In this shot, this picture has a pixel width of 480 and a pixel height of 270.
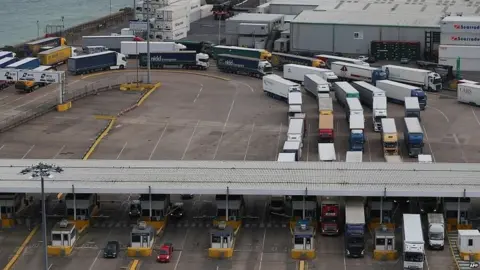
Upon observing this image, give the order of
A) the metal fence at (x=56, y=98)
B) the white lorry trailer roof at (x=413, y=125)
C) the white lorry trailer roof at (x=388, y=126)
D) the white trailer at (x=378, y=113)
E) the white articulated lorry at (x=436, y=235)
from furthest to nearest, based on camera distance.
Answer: the metal fence at (x=56, y=98)
the white trailer at (x=378, y=113)
the white lorry trailer roof at (x=388, y=126)
the white lorry trailer roof at (x=413, y=125)
the white articulated lorry at (x=436, y=235)

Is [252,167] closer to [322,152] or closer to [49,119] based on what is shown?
[322,152]

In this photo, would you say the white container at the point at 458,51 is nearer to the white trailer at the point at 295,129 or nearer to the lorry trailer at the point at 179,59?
the lorry trailer at the point at 179,59

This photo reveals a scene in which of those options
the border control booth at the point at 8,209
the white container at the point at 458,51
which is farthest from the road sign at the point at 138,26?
the border control booth at the point at 8,209

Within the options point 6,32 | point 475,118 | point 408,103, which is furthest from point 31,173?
point 6,32

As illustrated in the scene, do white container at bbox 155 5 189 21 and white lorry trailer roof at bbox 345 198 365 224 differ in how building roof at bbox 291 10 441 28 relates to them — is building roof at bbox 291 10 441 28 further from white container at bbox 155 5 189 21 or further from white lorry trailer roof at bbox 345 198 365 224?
white lorry trailer roof at bbox 345 198 365 224

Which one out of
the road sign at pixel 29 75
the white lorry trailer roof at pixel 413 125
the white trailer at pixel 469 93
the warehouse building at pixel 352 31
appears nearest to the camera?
the white lorry trailer roof at pixel 413 125

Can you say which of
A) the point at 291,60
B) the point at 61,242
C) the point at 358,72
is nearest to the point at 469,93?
the point at 358,72

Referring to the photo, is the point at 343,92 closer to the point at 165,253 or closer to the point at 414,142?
the point at 414,142
